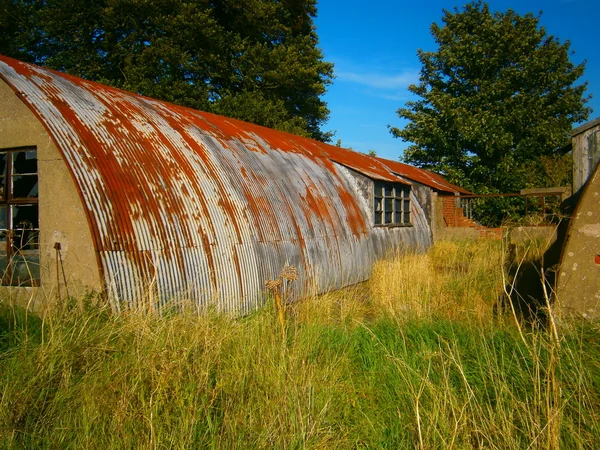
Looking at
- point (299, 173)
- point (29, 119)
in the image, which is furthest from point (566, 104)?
point (29, 119)

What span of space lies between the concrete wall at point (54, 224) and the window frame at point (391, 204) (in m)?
8.20

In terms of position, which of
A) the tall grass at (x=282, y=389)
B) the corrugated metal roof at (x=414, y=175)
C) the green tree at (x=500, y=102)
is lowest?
the tall grass at (x=282, y=389)

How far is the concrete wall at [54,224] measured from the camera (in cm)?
559

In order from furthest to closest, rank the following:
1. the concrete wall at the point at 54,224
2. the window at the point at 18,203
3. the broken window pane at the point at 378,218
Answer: the broken window pane at the point at 378,218
the window at the point at 18,203
the concrete wall at the point at 54,224

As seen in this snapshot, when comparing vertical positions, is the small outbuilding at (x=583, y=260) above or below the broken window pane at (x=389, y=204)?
below

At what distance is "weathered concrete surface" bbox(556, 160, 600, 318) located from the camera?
4430mm

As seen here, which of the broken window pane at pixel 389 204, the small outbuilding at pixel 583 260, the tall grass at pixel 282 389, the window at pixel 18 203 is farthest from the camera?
the broken window pane at pixel 389 204

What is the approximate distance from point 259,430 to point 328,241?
6.64 m

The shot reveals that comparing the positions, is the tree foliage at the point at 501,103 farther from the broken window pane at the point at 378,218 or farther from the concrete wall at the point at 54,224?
the concrete wall at the point at 54,224

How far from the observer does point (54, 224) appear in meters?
5.81

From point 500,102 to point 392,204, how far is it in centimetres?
1387

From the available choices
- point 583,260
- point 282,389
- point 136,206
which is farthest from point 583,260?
point 136,206

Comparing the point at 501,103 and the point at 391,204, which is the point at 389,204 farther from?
the point at 501,103

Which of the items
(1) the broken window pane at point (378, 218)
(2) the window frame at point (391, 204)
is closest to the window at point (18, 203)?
(2) the window frame at point (391, 204)
